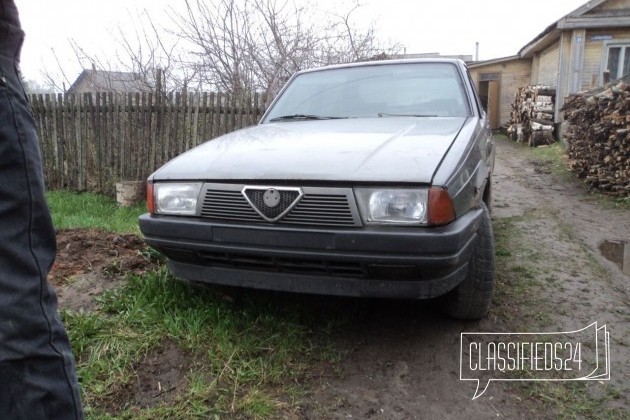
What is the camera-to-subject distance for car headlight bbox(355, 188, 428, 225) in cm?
206

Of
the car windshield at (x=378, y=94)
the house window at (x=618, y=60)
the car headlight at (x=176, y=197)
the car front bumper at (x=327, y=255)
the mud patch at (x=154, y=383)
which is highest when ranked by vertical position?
the house window at (x=618, y=60)

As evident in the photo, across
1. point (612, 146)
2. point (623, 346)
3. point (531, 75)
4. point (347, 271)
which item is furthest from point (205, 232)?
point (531, 75)

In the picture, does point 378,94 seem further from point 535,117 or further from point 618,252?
point 535,117

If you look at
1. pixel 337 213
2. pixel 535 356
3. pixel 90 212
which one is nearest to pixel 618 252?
pixel 535 356

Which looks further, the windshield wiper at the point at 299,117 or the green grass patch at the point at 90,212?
the green grass patch at the point at 90,212

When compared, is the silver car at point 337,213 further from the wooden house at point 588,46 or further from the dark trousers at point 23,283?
the wooden house at point 588,46

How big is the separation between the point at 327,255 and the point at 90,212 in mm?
4831

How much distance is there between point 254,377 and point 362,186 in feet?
3.41

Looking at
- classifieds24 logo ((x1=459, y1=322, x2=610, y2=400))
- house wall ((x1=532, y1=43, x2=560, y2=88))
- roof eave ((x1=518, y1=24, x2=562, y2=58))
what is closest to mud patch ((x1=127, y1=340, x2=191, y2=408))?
classifieds24 logo ((x1=459, y1=322, x2=610, y2=400))

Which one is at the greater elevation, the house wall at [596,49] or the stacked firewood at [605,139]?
the house wall at [596,49]

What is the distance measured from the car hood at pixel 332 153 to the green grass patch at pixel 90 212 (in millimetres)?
1862

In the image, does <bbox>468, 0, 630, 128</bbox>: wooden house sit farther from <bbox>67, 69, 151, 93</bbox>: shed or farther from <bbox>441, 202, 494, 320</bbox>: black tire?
<bbox>441, 202, 494, 320</bbox>: black tire

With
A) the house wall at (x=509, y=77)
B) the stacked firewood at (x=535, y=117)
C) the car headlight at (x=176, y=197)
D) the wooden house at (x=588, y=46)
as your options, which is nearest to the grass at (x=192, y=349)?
the car headlight at (x=176, y=197)

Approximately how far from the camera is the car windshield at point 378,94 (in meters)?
3.38
